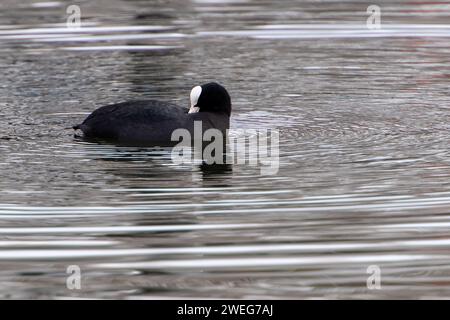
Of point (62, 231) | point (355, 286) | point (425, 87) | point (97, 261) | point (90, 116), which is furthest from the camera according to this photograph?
point (425, 87)

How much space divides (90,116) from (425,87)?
12.9ft

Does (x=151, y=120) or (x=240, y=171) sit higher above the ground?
(x=151, y=120)

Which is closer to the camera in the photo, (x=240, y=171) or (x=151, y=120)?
(x=240, y=171)

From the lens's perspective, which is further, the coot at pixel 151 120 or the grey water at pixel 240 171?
the coot at pixel 151 120

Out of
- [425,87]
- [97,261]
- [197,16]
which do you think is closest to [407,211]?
[97,261]

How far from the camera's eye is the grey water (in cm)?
669

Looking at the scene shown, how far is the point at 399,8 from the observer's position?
1909 cm

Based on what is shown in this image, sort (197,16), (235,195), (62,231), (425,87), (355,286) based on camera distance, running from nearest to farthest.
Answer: (355,286), (62,231), (235,195), (425,87), (197,16)

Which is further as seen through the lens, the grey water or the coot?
the coot

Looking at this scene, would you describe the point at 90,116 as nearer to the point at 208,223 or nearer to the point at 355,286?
the point at 208,223

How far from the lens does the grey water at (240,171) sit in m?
6.69

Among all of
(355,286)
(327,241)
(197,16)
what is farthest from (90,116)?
(197,16)

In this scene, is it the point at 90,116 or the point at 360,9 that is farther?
the point at 360,9

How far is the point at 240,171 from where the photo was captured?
934 centimetres
